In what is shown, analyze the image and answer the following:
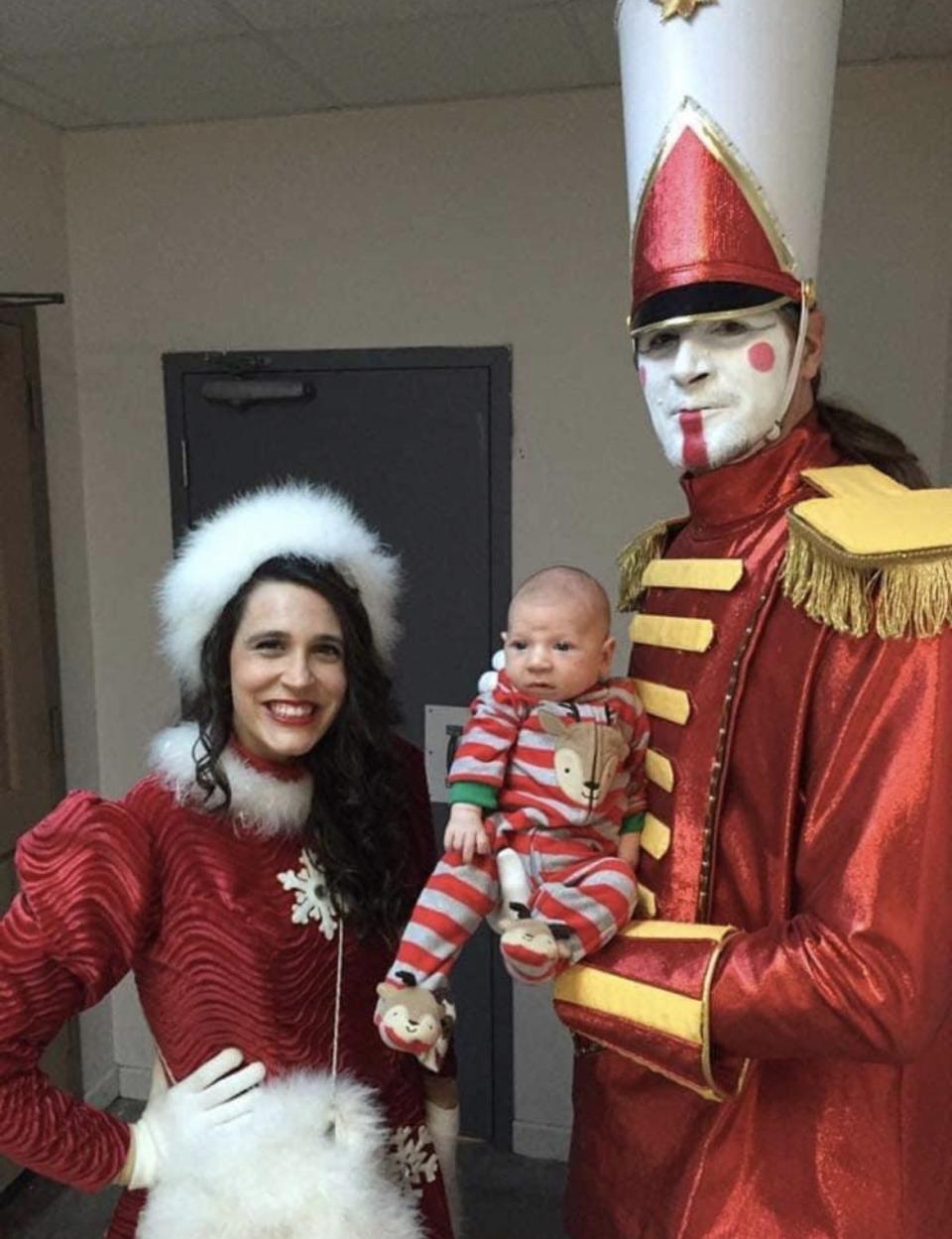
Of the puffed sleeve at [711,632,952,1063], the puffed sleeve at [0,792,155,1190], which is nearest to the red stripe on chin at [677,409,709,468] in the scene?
the puffed sleeve at [711,632,952,1063]

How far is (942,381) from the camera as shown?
218 centimetres

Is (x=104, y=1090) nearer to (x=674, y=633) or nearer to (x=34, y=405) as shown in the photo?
(x=34, y=405)

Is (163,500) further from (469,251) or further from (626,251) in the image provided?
(626,251)

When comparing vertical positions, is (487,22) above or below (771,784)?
above

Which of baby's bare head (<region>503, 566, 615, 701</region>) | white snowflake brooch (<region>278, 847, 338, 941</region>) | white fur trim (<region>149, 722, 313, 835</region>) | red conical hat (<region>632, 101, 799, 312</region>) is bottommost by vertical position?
white snowflake brooch (<region>278, 847, 338, 941</region>)

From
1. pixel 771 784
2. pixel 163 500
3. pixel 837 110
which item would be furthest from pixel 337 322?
pixel 771 784

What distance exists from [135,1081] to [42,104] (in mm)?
2535

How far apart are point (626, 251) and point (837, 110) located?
0.51 m

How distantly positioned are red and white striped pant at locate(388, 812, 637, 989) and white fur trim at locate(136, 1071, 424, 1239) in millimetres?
186

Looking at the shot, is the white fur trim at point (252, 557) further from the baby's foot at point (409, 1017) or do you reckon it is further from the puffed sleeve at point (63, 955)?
the baby's foot at point (409, 1017)

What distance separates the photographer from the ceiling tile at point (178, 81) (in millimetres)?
2039

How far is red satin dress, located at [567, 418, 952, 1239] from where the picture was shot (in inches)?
36.7

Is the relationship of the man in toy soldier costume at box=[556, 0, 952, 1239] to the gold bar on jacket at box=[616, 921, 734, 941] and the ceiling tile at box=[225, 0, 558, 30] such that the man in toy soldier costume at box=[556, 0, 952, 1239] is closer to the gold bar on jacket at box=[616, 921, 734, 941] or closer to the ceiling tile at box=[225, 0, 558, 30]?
the gold bar on jacket at box=[616, 921, 734, 941]

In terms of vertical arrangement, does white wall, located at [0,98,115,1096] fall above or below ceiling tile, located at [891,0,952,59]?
below
